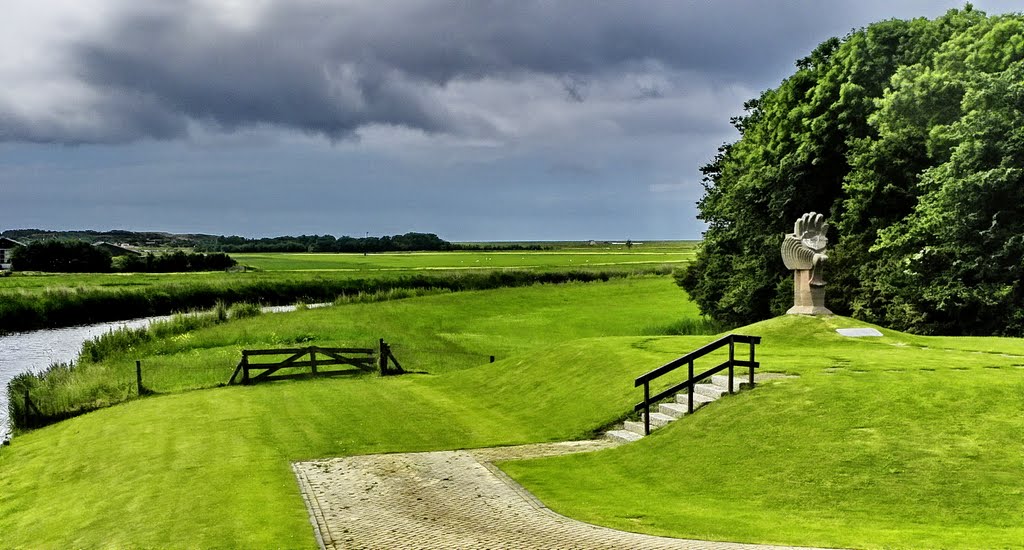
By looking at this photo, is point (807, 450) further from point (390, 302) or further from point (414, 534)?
point (390, 302)

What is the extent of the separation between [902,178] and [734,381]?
27838mm

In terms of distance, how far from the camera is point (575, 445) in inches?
786

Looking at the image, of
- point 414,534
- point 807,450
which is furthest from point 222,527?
point 807,450

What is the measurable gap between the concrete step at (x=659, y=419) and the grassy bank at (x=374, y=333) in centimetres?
2137

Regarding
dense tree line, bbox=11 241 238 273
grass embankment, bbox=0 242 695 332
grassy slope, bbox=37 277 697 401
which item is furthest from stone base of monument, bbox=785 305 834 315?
dense tree line, bbox=11 241 238 273

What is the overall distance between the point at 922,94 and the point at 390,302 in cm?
4825

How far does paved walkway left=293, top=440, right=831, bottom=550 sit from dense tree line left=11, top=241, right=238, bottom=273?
121806mm

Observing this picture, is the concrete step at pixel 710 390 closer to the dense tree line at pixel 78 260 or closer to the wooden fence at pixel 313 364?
the wooden fence at pixel 313 364

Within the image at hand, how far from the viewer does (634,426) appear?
19969mm

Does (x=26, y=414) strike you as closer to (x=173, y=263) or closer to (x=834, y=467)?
(x=834, y=467)

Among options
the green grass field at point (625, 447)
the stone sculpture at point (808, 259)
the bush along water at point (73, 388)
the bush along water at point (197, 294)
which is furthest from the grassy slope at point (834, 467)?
the bush along water at point (197, 294)

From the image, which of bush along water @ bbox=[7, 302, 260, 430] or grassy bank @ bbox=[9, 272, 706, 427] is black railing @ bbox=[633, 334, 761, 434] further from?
bush along water @ bbox=[7, 302, 260, 430]

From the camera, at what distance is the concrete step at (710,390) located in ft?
64.1

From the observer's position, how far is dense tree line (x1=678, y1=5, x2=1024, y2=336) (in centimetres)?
3578
